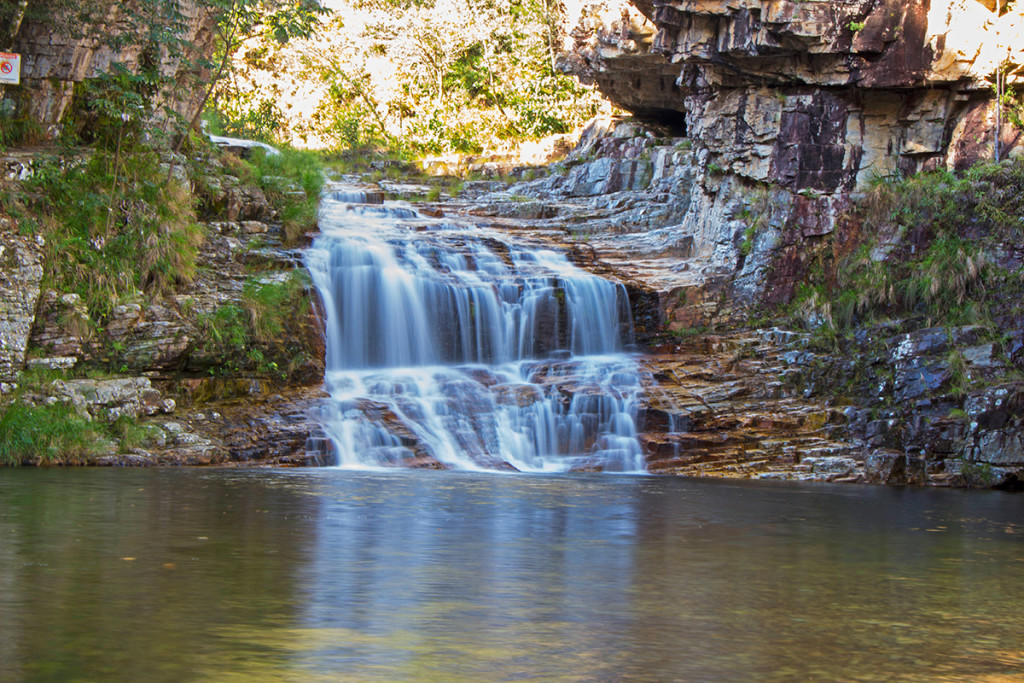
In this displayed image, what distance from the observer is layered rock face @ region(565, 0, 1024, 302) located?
629 inches

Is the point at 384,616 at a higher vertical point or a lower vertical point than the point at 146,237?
lower

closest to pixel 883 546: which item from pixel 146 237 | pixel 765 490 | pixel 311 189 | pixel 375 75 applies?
pixel 765 490

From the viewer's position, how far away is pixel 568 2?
26141mm

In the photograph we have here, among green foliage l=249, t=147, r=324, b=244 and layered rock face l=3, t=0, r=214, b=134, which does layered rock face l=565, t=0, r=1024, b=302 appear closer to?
green foliage l=249, t=147, r=324, b=244

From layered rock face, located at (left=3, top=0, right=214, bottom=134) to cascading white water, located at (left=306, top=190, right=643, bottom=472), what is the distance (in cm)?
445

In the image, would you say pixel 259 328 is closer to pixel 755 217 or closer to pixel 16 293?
pixel 16 293

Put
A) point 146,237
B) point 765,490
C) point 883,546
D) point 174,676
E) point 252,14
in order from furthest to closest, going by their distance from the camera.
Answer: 1. point 252,14
2. point 146,237
3. point 765,490
4. point 883,546
5. point 174,676

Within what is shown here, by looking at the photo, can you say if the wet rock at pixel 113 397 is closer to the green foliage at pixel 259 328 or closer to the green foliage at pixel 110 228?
the green foliage at pixel 259 328

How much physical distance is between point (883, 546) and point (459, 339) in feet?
31.9

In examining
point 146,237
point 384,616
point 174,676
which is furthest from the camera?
point 146,237

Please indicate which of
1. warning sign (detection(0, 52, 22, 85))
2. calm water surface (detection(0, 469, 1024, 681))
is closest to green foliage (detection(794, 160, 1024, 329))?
calm water surface (detection(0, 469, 1024, 681))

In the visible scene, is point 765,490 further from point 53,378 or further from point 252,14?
point 252,14

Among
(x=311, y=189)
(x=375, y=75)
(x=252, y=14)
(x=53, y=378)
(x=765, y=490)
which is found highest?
(x=375, y=75)

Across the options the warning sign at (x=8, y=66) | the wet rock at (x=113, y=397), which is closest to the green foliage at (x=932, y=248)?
the wet rock at (x=113, y=397)
